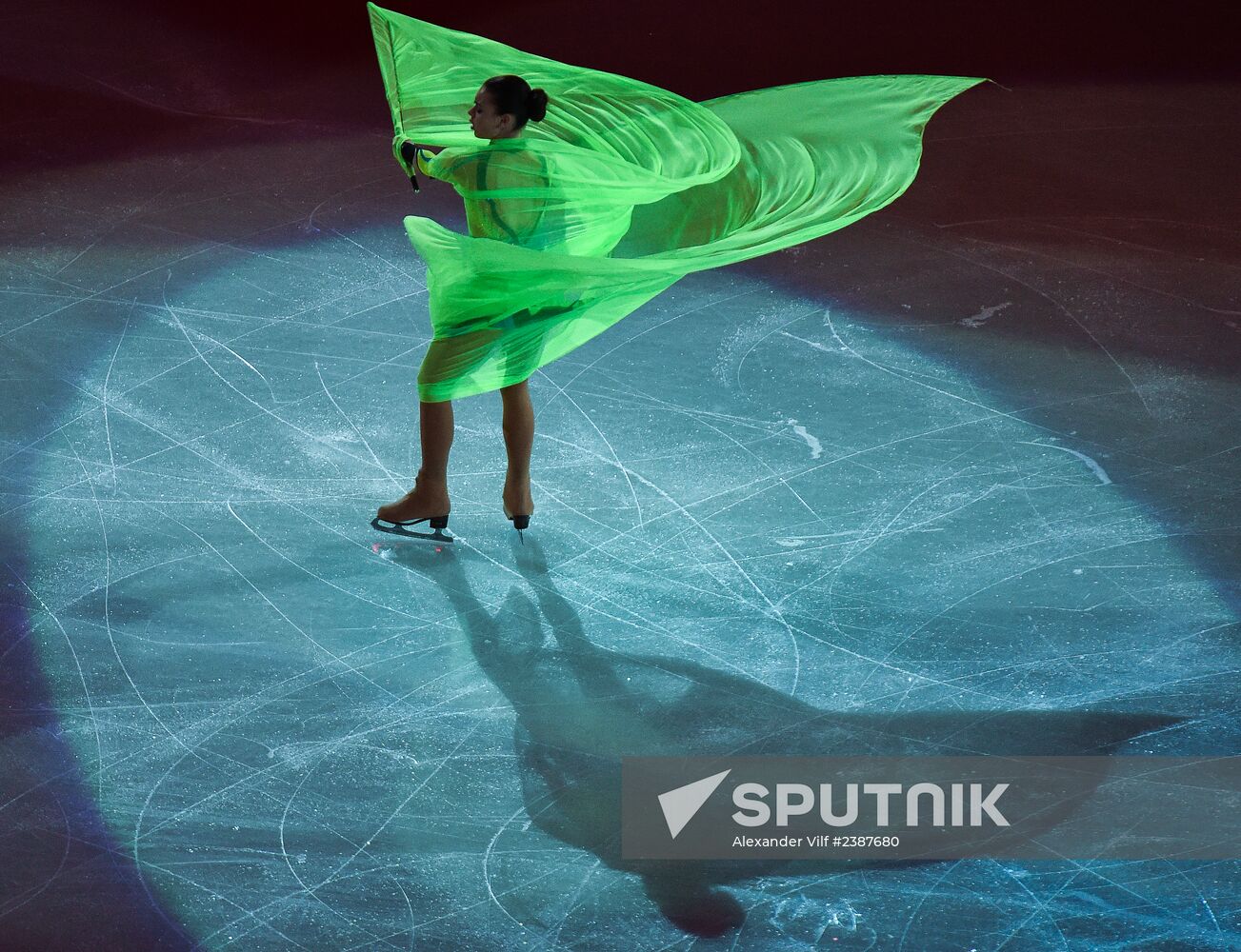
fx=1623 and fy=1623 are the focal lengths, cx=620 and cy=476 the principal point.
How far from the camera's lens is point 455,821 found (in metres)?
3.86

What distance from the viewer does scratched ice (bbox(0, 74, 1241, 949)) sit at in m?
3.67

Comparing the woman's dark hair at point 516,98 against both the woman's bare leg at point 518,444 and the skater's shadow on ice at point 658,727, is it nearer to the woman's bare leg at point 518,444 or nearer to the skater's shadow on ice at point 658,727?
the woman's bare leg at point 518,444

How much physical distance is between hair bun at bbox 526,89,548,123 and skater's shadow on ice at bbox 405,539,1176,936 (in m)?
1.46

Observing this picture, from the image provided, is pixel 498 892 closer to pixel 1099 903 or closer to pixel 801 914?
pixel 801 914

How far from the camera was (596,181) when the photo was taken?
15.2 ft

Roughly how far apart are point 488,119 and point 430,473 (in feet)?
3.60

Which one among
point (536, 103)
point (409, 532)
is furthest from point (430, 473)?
point (536, 103)

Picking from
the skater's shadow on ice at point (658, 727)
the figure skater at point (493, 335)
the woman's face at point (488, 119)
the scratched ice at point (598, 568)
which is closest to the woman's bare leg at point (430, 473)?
the figure skater at point (493, 335)

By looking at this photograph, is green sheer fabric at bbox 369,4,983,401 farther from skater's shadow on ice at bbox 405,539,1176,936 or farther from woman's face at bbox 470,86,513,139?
skater's shadow on ice at bbox 405,539,1176,936

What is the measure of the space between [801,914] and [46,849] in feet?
5.64

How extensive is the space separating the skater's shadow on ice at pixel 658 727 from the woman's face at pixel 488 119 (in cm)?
140

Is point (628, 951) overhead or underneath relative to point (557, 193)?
underneath

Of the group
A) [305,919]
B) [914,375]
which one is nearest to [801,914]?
[305,919]

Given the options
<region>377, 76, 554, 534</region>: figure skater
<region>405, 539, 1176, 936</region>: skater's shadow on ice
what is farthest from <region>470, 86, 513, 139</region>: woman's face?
<region>405, 539, 1176, 936</region>: skater's shadow on ice
